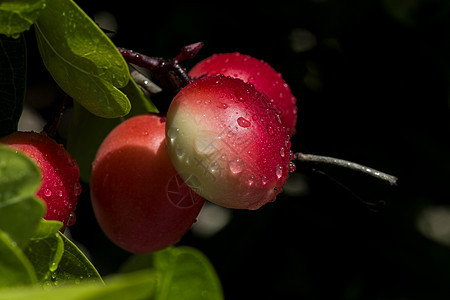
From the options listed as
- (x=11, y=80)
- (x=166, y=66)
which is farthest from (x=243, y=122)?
(x=11, y=80)

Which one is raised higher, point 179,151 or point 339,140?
point 179,151

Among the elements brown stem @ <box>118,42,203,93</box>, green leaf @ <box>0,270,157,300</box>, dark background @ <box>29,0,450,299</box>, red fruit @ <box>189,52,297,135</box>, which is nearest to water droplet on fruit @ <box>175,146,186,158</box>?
brown stem @ <box>118,42,203,93</box>

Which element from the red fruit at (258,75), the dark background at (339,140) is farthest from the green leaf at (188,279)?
the dark background at (339,140)

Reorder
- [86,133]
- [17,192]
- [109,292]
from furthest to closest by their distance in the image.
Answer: [86,133] → [17,192] → [109,292]

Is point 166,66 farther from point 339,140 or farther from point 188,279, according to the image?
point 339,140

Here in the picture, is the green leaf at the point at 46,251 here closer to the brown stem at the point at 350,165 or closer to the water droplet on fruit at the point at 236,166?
the water droplet on fruit at the point at 236,166

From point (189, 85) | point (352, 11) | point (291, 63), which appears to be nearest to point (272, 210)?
point (291, 63)
